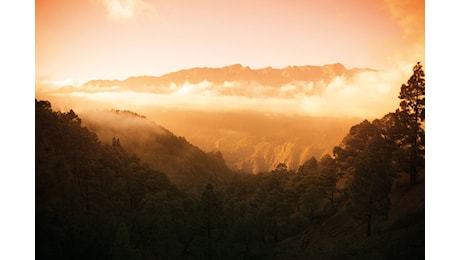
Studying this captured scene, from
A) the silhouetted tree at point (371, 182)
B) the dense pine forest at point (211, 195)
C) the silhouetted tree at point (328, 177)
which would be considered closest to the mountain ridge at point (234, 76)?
the dense pine forest at point (211, 195)

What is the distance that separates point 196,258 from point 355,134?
23.8 feet

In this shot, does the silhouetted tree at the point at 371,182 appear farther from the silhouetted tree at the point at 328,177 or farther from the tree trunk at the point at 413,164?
the silhouetted tree at the point at 328,177

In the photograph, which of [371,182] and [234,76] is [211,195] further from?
[371,182]

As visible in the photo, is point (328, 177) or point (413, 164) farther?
point (328, 177)

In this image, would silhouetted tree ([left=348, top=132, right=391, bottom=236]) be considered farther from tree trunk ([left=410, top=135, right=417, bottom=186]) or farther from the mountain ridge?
the mountain ridge

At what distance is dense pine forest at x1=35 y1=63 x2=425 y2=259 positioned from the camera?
13.2m

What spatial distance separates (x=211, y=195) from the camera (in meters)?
13.8

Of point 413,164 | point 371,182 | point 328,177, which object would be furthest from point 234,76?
point 413,164

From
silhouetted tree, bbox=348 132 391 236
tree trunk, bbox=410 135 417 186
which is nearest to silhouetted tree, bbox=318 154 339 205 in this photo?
silhouetted tree, bbox=348 132 391 236
